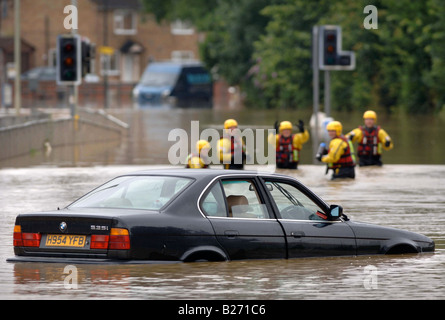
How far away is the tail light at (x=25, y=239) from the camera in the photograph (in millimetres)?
11500

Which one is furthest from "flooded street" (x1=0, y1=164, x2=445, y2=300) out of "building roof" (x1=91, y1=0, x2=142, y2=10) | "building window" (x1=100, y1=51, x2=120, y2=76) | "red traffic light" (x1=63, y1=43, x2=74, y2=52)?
"building window" (x1=100, y1=51, x2=120, y2=76)

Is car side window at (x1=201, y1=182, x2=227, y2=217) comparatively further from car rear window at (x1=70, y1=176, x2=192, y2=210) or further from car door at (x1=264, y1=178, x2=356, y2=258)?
car door at (x1=264, y1=178, x2=356, y2=258)

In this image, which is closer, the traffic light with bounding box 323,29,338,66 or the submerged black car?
the submerged black car

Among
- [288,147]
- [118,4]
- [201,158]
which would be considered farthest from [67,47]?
[118,4]

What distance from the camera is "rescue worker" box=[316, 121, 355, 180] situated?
24.5 m

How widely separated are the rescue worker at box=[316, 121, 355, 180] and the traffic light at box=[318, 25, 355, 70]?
6.12m

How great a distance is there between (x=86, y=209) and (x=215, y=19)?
6732cm

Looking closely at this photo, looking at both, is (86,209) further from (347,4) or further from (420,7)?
(347,4)

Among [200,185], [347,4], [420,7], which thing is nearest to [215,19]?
[347,4]

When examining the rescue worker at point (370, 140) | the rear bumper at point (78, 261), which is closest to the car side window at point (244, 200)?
the rear bumper at point (78, 261)

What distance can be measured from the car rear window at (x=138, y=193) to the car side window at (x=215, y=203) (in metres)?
0.22

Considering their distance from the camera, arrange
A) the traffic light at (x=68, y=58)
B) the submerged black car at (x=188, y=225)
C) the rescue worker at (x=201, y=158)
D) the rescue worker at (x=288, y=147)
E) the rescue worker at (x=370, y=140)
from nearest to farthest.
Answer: the submerged black car at (x=188, y=225)
the rescue worker at (x=201, y=158)
the rescue worker at (x=288, y=147)
the rescue worker at (x=370, y=140)
the traffic light at (x=68, y=58)

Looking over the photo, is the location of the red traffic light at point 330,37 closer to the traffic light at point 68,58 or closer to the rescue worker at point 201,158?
the traffic light at point 68,58

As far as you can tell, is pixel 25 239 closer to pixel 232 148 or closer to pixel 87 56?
pixel 232 148
